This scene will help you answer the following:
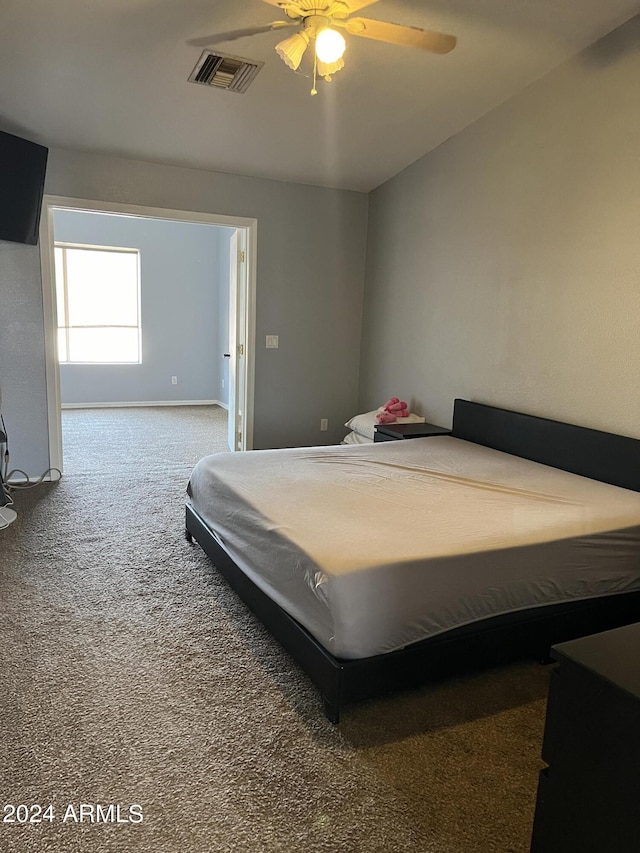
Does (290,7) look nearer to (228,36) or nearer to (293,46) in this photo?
(293,46)

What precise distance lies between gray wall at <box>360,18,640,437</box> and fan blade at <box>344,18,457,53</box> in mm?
1160

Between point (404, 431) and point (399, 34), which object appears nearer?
point (399, 34)

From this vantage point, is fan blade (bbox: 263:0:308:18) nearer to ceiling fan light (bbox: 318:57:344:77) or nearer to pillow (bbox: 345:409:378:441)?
ceiling fan light (bbox: 318:57:344:77)

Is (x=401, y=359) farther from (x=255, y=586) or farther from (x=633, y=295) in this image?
(x=255, y=586)

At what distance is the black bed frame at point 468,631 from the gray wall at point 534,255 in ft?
0.62

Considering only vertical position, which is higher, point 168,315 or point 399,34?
point 399,34

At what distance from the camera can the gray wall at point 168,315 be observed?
26.1ft

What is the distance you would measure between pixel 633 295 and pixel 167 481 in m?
3.48

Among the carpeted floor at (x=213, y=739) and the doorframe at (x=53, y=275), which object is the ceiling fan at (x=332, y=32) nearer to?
the carpeted floor at (x=213, y=739)

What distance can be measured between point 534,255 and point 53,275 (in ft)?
11.3

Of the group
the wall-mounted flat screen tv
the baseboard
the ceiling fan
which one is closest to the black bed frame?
the ceiling fan

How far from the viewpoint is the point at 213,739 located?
1821 mm

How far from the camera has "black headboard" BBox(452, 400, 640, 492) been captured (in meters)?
2.89

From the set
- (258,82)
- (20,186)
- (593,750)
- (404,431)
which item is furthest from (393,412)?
(593,750)
